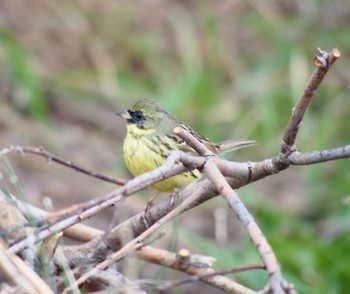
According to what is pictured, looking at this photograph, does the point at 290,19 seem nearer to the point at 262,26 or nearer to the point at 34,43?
the point at 262,26

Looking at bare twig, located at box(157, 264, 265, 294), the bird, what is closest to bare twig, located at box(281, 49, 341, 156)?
bare twig, located at box(157, 264, 265, 294)

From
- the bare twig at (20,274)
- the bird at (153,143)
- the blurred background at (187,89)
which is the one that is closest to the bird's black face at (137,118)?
the bird at (153,143)

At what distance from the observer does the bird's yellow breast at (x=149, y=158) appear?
10.1 ft

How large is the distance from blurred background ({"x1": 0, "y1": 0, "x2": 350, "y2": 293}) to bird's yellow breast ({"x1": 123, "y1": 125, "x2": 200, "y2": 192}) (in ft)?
3.15

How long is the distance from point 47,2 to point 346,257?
286 centimetres

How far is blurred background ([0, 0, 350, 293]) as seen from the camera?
497 cm

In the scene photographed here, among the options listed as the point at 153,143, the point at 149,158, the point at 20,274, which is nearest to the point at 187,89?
the point at 153,143

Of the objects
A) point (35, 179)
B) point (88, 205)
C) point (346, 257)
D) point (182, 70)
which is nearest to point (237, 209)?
point (88, 205)

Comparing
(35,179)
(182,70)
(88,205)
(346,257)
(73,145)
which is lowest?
(88,205)

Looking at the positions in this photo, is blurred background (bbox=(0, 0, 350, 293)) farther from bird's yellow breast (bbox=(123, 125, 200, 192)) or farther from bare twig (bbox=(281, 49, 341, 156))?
bare twig (bbox=(281, 49, 341, 156))

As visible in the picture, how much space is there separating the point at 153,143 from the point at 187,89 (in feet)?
7.52

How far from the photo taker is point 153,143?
322 centimetres

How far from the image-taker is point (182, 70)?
6031 mm

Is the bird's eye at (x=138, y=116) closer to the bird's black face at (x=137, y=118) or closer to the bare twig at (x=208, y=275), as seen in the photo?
the bird's black face at (x=137, y=118)
